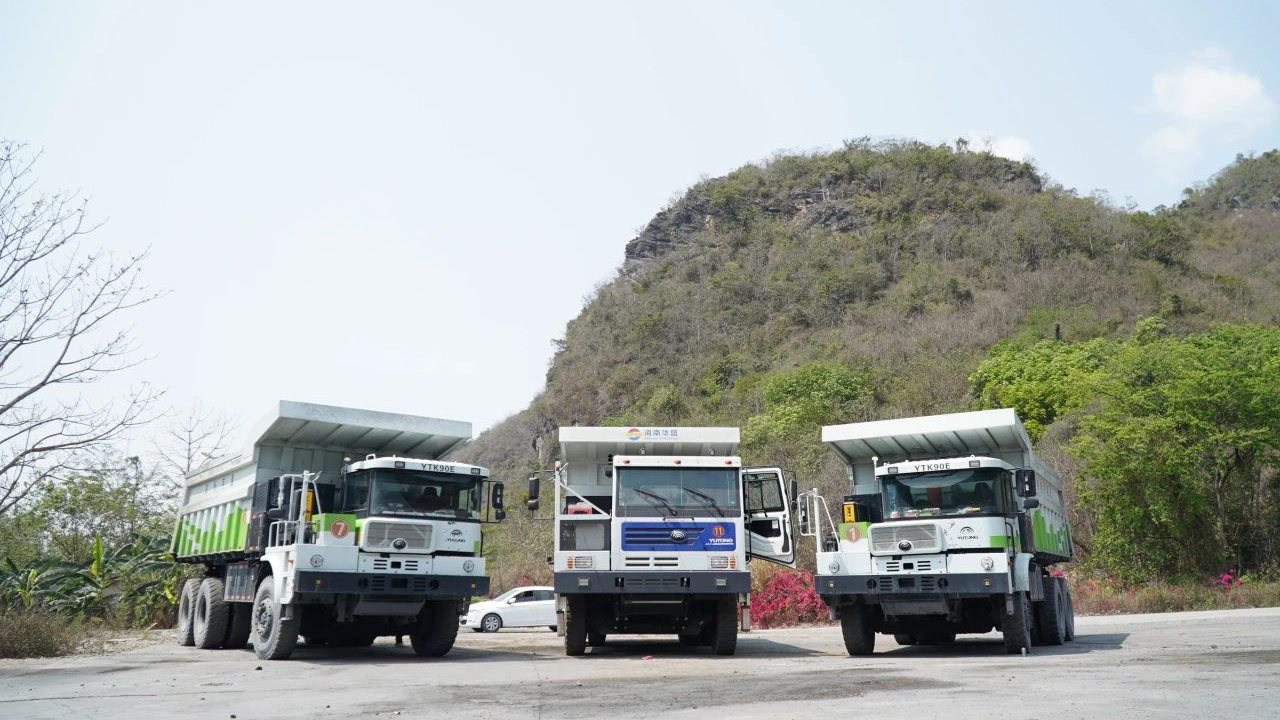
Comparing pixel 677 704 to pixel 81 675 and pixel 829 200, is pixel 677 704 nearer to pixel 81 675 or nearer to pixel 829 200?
pixel 81 675

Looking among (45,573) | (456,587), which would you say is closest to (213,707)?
(456,587)

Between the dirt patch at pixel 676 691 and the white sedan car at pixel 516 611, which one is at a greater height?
the white sedan car at pixel 516 611

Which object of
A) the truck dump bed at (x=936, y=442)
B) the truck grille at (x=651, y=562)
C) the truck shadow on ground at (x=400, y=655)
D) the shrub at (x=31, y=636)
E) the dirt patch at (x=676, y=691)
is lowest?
the dirt patch at (x=676, y=691)

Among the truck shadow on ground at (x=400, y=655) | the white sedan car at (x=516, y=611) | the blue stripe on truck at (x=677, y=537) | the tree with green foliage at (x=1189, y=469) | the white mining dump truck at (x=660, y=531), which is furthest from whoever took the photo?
the tree with green foliage at (x=1189, y=469)

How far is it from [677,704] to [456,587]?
20.2 ft

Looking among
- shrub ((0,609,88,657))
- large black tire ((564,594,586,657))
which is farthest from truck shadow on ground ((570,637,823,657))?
shrub ((0,609,88,657))

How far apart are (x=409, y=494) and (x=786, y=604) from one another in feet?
40.7

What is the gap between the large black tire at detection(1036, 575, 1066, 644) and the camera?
14.9m

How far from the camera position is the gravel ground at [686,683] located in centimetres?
760

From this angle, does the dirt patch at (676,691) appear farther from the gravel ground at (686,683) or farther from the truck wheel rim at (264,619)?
the truck wheel rim at (264,619)

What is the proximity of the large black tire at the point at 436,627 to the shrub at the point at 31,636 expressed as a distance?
5.28 m

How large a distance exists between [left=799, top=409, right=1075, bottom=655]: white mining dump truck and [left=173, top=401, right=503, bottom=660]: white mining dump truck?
4942 mm

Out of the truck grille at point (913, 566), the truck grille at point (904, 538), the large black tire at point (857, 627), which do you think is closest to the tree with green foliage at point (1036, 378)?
the large black tire at point (857, 627)

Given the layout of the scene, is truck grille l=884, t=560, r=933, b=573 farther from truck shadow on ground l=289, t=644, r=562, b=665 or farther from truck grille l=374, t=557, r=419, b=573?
truck grille l=374, t=557, r=419, b=573
